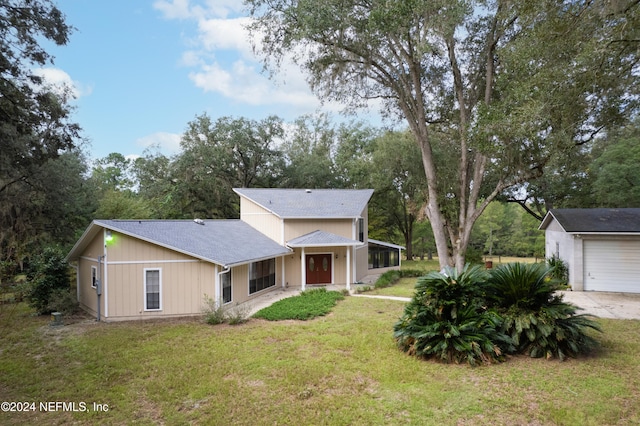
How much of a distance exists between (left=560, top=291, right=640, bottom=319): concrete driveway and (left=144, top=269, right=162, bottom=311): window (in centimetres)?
1388

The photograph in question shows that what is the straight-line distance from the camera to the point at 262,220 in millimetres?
18953

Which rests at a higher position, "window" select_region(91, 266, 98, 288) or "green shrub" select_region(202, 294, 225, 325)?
"window" select_region(91, 266, 98, 288)

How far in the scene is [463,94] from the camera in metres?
13.1

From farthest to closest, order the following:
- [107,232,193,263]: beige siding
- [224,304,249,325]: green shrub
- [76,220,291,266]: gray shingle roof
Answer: [76,220,291,266]: gray shingle roof < [107,232,193,263]: beige siding < [224,304,249,325]: green shrub

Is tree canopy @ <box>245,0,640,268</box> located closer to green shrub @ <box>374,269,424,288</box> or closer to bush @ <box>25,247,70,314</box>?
green shrub @ <box>374,269,424,288</box>

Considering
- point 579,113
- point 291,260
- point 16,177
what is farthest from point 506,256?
point 16,177

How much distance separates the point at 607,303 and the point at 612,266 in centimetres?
317

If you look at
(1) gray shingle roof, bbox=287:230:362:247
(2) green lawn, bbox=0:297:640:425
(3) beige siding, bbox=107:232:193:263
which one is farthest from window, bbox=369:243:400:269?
(3) beige siding, bbox=107:232:193:263

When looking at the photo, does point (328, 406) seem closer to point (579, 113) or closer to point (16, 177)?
point (579, 113)

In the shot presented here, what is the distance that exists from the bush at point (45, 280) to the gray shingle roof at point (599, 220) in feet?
68.3

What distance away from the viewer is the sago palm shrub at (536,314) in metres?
7.07

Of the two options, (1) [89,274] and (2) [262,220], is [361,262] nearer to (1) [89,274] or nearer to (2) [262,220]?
(2) [262,220]

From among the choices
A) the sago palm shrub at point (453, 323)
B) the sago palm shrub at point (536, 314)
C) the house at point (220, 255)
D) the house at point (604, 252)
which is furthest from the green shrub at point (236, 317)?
the house at point (604, 252)

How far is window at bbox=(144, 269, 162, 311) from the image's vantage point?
11883mm
